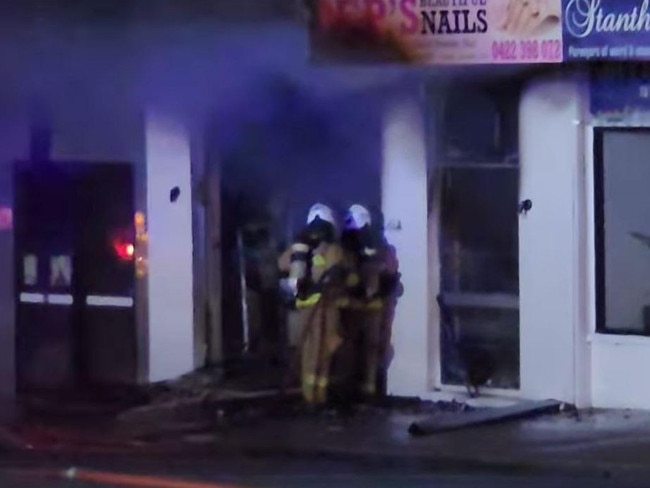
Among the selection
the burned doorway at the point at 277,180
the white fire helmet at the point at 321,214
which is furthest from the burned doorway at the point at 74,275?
the white fire helmet at the point at 321,214

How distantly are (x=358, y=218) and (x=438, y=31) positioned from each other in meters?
1.60

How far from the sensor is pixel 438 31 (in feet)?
47.5

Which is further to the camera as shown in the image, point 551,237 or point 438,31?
point 438,31

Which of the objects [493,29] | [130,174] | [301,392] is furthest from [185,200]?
[493,29]

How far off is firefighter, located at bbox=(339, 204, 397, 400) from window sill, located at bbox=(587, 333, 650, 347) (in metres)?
1.66

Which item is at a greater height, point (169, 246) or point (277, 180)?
point (277, 180)

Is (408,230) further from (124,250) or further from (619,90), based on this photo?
(124,250)

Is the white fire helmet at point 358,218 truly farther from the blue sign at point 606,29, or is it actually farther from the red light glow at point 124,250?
the blue sign at point 606,29

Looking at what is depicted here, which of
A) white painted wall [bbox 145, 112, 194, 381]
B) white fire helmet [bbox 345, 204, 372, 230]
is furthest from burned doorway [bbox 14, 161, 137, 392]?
white fire helmet [bbox 345, 204, 372, 230]

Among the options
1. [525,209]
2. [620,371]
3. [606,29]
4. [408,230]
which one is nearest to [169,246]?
[408,230]

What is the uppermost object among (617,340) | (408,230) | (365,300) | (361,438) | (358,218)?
(358,218)

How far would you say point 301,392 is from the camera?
1508 centimetres

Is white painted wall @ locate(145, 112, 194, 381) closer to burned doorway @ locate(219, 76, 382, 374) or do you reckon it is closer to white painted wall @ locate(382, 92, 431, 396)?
burned doorway @ locate(219, 76, 382, 374)

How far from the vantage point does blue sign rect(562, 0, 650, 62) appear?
45.4 feet
